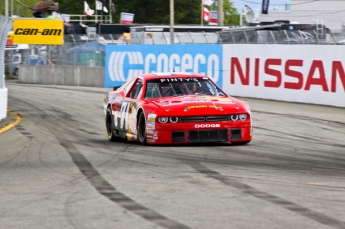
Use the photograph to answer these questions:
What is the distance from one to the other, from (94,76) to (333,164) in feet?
108

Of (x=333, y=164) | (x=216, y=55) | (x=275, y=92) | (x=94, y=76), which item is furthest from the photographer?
(x=94, y=76)

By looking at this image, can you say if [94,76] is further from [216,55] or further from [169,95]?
[169,95]

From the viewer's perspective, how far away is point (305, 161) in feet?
37.2

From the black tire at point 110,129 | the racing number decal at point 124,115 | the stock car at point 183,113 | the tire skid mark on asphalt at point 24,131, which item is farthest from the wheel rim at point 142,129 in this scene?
the tire skid mark on asphalt at point 24,131

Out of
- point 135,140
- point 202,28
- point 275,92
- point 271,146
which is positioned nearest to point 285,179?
point 271,146

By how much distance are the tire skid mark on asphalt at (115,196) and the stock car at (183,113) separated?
1.52m

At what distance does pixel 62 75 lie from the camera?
46.9 metres

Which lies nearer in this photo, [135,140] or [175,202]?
[175,202]

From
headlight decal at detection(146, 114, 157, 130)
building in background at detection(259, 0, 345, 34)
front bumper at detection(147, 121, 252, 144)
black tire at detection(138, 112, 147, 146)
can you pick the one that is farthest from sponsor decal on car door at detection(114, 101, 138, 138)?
building in background at detection(259, 0, 345, 34)

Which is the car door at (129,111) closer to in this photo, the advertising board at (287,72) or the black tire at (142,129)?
the black tire at (142,129)

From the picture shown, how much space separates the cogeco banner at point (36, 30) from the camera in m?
51.6

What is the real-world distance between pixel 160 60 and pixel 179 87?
69.7ft

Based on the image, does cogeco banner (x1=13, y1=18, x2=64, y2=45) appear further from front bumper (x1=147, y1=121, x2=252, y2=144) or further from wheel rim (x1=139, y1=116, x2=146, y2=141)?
front bumper (x1=147, y1=121, x2=252, y2=144)

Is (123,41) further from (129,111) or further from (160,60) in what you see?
(129,111)
